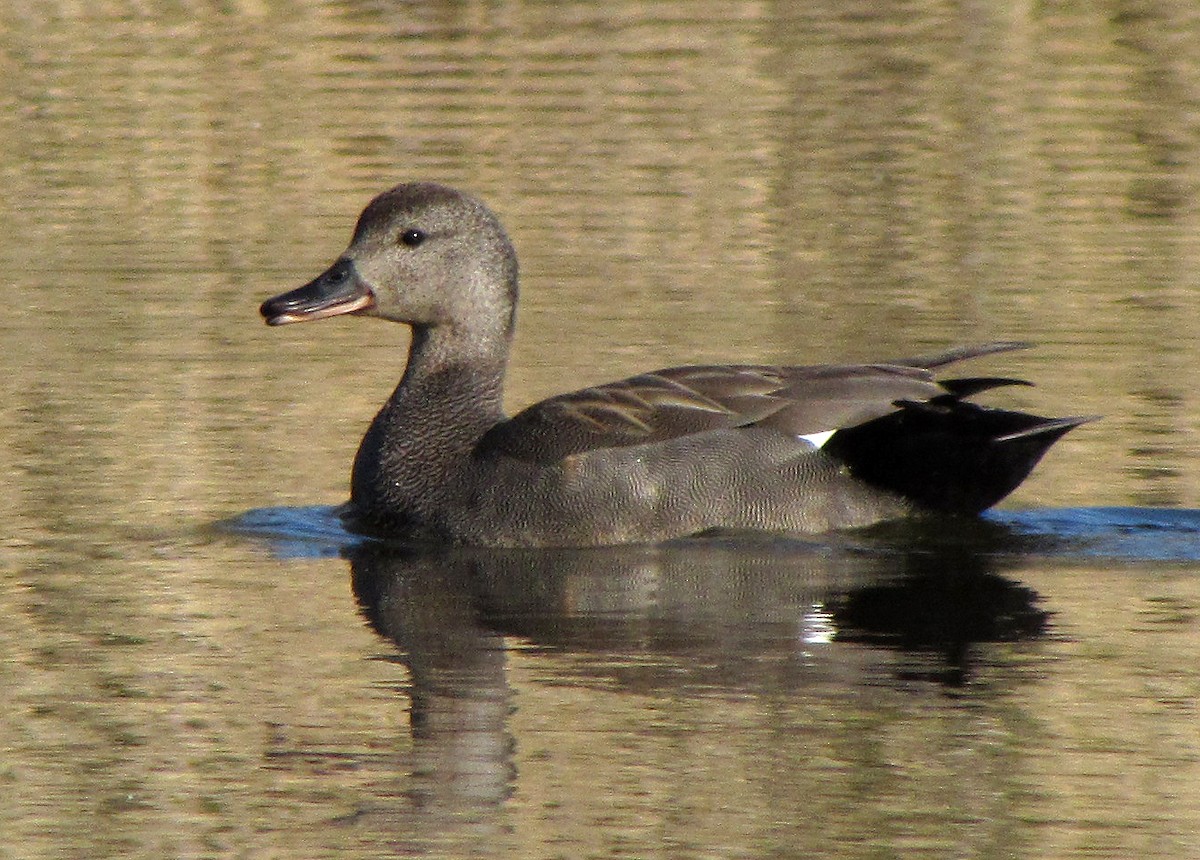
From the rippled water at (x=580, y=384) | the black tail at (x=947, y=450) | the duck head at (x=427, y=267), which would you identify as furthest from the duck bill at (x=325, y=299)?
the black tail at (x=947, y=450)

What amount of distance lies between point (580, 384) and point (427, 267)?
65.8 inches

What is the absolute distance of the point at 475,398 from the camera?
Answer: 8.84m

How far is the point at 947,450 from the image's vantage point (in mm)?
8352

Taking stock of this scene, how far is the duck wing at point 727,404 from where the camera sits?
8289 mm

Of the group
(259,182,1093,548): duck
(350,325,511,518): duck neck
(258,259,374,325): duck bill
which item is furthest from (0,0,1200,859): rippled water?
(258,259,374,325): duck bill

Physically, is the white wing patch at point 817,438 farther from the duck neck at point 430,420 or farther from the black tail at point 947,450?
the duck neck at point 430,420

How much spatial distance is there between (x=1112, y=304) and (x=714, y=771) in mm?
6564

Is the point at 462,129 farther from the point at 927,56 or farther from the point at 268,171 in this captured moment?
the point at 927,56

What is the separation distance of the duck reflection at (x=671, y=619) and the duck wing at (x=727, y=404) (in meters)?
0.41

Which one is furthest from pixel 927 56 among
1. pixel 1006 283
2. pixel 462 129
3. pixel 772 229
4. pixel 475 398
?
pixel 475 398

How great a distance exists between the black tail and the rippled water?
168mm

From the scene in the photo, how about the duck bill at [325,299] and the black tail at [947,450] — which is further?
the duck bill at [325,299]

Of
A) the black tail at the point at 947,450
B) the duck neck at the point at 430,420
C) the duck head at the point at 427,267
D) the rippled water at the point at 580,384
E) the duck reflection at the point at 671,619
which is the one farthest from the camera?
the duck head at the point at 427,267

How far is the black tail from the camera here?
8.25 metres
